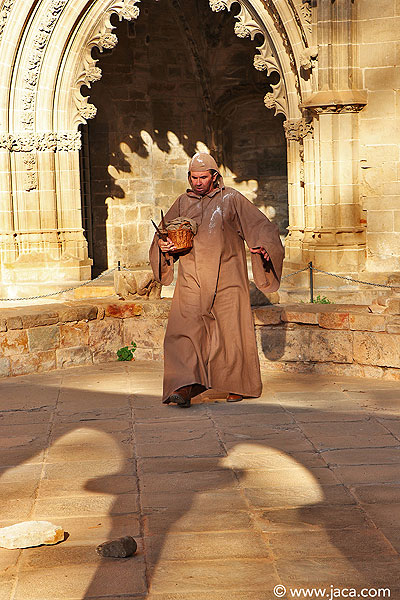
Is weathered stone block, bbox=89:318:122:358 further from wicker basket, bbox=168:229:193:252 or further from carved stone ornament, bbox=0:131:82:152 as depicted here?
carved stone ornament, bbox=0:131:82:152

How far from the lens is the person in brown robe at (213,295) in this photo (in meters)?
6.73

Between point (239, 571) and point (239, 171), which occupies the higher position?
point (239, 171)

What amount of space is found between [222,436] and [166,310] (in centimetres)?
300

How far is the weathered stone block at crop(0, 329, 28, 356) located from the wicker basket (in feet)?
7.36

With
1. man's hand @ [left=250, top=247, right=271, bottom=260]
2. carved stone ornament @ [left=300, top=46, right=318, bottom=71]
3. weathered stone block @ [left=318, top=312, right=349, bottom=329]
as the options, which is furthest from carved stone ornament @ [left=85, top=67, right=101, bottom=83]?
man's hand @ [left=250, top=247, right=271, bottom=260]

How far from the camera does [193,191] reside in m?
6.94

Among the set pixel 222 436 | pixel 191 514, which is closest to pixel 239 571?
pixel 191 514

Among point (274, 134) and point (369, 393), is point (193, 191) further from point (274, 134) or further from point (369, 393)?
point (274, 134)

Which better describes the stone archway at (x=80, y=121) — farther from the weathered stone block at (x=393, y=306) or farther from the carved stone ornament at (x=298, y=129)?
the weathered stone block at (x=393, y=306)

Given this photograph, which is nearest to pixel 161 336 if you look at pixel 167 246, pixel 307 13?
pixel 167 246

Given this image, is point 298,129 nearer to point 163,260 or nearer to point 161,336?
point 161,336

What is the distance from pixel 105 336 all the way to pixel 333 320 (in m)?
2.27

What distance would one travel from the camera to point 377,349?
762 cm

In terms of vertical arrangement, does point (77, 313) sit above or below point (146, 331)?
above
